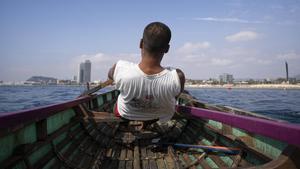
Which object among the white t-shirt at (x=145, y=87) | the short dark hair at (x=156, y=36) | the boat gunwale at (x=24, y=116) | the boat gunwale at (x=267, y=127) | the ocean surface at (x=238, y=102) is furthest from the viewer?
the ocean surface at (x=238, y=102)

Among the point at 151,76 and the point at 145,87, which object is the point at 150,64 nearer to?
the point at 151,76

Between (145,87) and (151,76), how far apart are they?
0.16 m

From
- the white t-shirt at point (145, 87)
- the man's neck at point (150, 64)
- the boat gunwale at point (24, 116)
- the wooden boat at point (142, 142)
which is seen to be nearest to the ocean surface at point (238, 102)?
the wooden boat at point (142, 142)

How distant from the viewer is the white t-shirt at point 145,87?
112 inches

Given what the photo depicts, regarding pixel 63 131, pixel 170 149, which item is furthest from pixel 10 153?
pixel 170 149

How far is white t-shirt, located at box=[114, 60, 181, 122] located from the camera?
9.32 feet

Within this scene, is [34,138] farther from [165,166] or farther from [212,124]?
[212,124]

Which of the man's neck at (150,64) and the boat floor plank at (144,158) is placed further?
the boat floor plank at (144,158)

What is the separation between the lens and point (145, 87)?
2857 millimetres

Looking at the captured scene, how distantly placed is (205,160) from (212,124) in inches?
44.3

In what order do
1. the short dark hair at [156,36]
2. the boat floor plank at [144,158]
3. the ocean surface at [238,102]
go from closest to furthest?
1. the short dark hair at [156,36]
2. the boat floor plank at [144,158]
3. the ocean surface at [238,102]

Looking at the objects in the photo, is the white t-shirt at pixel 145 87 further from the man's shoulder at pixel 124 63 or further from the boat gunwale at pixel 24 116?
the boat gunwale at pixel 24 116

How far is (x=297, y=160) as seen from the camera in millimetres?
1501

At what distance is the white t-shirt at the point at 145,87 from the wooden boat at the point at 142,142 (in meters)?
0.62
